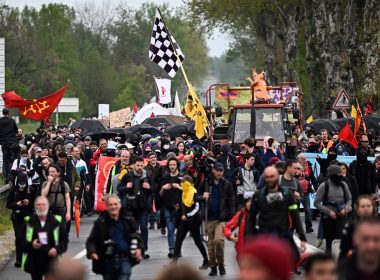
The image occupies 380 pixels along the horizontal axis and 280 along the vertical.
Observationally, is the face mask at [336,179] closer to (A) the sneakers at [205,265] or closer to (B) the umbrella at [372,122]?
(A) the sneakers at [205,265]

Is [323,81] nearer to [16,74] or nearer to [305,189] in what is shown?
[305,189]

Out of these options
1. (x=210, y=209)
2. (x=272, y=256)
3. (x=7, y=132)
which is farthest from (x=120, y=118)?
(x=272, y=256)

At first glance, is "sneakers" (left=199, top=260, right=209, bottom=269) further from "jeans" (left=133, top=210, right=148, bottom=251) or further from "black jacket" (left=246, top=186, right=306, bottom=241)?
"black jacket" (left=246, top=186, right=306, bottom=241)

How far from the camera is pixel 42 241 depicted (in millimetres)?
14094

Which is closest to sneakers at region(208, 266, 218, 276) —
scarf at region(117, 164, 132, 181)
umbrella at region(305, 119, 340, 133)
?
scarf at region(117, 164, 132, 181)

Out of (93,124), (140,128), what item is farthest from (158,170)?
(93,124)

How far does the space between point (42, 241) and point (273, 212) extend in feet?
8.16

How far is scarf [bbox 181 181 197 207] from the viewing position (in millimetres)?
19016

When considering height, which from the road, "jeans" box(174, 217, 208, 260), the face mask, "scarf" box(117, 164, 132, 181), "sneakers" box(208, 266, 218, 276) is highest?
"scarf" box(117, 164, 132, 181)

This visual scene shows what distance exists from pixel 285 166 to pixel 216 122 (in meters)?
17.2

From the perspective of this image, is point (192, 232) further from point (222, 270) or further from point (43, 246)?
point (43, 246)

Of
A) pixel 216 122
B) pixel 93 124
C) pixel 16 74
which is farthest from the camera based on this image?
pixel 16 74

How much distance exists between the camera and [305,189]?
24297 millimetres

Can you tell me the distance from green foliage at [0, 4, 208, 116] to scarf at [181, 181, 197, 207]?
195 ft
